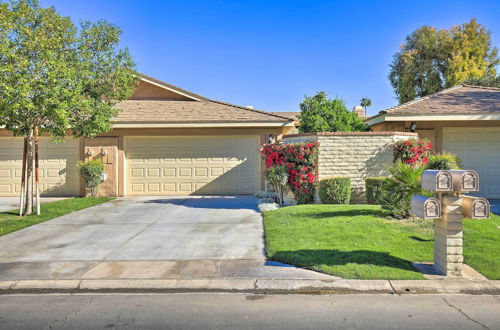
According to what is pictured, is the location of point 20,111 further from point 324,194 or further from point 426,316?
point 426,316

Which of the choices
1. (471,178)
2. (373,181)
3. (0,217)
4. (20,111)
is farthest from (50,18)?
(471,178)

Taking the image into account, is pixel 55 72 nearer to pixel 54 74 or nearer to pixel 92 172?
pixel 54 74

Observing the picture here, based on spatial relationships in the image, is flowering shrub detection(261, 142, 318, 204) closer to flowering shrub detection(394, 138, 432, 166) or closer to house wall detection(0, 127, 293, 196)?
flowering shrub detection(394, 138, 432, 166)

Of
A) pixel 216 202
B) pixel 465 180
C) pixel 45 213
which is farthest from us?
pixel 216 202

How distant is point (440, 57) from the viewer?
104 feet

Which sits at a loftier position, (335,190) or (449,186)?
(449,186)

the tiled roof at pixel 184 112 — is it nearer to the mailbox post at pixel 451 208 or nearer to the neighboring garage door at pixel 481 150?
the neighboring garage door at pixel 481 150

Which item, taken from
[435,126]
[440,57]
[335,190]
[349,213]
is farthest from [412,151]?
[440,57]

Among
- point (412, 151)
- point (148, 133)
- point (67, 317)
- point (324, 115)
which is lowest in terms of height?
point (67, 317)

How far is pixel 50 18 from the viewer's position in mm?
10250

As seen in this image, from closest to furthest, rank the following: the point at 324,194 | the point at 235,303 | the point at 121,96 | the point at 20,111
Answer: the point at 235,303 < the point at 20,111 < the point at 324,194 < the point at 121,96

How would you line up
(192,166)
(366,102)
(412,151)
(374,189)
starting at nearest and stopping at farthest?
1. (374,189)
2. (412,151)
3. (192,166)
4. (366,102)

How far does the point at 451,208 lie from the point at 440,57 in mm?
30978

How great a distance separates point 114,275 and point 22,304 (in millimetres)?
1172
